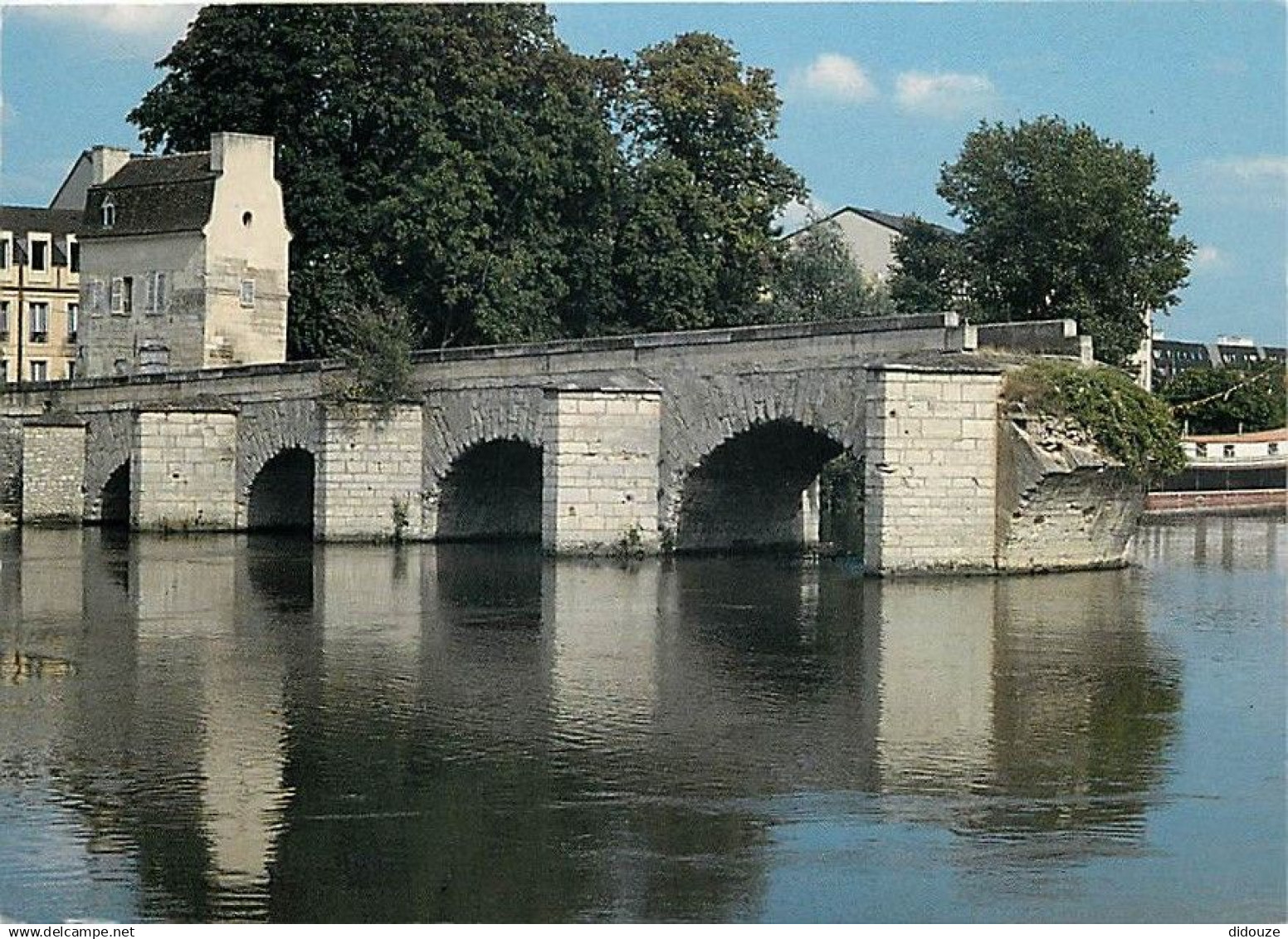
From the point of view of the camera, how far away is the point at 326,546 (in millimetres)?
36656

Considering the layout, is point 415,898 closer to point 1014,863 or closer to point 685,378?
point 1014,863

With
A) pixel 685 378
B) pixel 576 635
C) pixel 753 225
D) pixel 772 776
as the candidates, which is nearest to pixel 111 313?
pixel 753 225

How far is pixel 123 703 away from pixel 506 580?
12160 millimetres

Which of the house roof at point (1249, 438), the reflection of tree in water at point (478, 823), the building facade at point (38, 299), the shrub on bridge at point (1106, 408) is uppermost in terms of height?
the building facade at point (38, 299)

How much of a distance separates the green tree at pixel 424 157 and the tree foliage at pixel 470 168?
40mm

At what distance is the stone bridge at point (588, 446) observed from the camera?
2878 centimetres

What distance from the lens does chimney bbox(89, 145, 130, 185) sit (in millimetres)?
51375

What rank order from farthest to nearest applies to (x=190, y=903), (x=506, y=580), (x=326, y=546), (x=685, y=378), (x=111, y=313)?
(x=111, y=313)
(x=326, y=546)
(x=685, y=378)
(x=506, y=580)
(x=190, y=903)

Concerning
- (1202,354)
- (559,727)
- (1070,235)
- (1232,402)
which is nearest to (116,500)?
(1070,235)

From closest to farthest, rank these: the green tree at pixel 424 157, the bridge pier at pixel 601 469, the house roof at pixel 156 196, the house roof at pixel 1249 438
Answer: the bridge pier at pixel 601 469 < the green tree at pixel 424 157 < the house roof at pixel 156 196 < the house roof at pixel 1249 438

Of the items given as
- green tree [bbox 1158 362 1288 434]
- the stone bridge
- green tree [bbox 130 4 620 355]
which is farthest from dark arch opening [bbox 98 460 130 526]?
green tree [bbox 1158 362 1288 434]

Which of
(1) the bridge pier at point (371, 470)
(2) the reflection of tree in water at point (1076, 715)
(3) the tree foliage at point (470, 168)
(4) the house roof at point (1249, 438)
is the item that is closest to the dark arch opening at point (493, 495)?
(1) the bridge pier at point (371, 470)

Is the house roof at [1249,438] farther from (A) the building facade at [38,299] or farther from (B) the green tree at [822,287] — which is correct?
(A) the building facade at [38,299]

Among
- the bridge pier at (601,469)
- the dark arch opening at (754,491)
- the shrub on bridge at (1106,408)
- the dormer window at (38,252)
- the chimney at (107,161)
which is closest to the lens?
the shrub on bridge at (1106,408)
